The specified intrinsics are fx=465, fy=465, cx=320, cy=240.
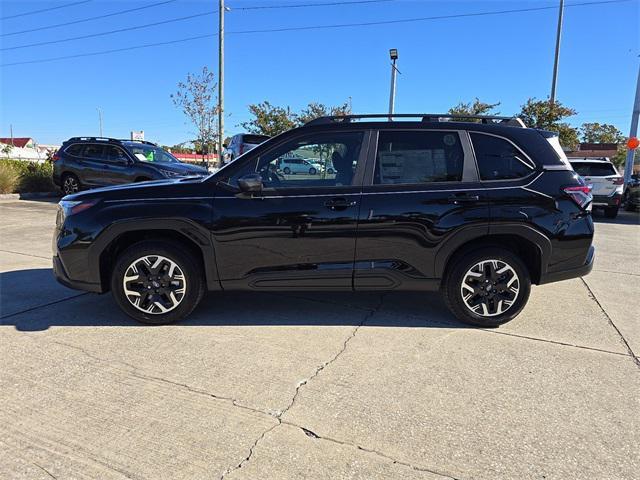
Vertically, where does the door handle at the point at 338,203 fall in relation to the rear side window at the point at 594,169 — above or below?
below

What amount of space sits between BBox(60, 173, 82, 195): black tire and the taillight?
43.2 feet

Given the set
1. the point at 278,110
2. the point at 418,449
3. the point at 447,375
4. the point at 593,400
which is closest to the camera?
the point at 418,449

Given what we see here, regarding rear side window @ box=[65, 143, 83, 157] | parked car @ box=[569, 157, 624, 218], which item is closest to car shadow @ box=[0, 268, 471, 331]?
rear side window @ box=[65, 143, 83, 157]

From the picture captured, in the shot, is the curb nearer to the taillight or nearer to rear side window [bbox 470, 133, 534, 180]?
rear side window [bbox 470, 133, 534, 180]

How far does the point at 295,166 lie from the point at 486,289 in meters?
2.09

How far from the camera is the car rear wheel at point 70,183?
13.6 metres

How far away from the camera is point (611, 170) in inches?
536

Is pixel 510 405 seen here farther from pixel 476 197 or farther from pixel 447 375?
pixel 476 197

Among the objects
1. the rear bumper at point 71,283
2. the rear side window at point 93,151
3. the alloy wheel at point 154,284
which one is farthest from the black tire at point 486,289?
the rear side window at point 93,151

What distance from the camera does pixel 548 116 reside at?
23406 millimetres

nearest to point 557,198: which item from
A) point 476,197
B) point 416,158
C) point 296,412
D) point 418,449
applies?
point 476,197

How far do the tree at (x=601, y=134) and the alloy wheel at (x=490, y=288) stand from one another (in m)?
84.5

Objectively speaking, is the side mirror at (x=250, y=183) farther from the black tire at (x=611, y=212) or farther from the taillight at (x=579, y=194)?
the black tire at (x=611, y=212)

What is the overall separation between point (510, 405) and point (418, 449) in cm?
84
